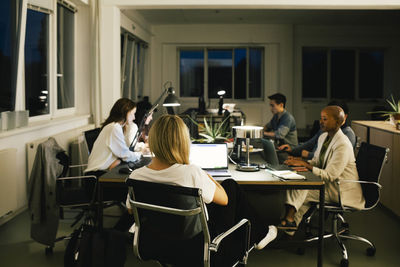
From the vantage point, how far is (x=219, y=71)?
1272 cm

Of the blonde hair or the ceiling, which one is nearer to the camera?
the blonde hair

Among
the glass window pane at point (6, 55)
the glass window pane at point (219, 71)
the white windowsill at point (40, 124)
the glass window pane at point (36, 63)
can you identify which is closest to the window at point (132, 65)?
the glass window pane at point (219, 71)

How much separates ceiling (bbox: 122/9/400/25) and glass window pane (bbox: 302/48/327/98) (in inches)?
63.3

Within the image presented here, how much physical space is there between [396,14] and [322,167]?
787 centimetres

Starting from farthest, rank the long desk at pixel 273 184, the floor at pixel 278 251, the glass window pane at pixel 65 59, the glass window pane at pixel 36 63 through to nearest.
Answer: the glass window pane at pixel 65 59 → the glass window pane at pixel 36 63 → the floor at pixel 278 251 → the long desk at pixel 273 184

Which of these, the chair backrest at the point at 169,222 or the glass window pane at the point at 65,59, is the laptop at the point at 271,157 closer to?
the chair backrest at the point at 169,222

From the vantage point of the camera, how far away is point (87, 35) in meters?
6.07

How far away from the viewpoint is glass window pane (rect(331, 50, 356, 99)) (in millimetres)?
13180

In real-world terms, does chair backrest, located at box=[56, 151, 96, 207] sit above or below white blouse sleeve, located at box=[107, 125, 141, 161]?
below

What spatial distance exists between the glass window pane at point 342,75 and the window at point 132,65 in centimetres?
563

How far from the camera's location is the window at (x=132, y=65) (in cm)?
913

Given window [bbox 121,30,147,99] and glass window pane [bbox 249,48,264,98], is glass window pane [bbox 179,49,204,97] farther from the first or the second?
window [bbox 121,30,147,99]

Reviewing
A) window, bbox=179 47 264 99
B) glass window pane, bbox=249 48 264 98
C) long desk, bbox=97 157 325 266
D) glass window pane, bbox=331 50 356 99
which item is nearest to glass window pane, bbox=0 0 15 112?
long desk, bbox=97 157 325 266

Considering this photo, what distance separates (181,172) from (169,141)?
186mm
